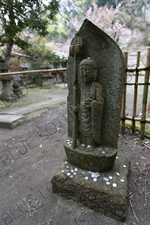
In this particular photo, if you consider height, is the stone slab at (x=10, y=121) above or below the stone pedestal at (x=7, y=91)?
below

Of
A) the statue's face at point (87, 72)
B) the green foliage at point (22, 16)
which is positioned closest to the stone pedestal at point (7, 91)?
the green foliage at point (22, 16)

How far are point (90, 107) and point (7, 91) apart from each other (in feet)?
15.8

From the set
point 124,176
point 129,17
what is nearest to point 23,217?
point 124,176

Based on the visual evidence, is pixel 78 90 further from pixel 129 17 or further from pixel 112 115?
pixel 129 17

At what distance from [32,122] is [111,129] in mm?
2305

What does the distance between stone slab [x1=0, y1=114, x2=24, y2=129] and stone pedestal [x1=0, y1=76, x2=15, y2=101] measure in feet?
7.15

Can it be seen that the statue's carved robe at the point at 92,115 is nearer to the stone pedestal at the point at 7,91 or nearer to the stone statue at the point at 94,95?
the stone statue at the point at 94,95

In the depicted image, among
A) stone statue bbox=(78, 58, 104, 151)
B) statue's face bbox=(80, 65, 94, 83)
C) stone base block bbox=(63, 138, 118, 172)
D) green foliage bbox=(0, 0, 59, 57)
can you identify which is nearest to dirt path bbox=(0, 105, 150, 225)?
stone base block bbox=(63, 138, 118, 172)

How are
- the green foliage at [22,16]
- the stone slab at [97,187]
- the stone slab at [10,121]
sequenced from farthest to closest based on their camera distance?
1. the green foliage at [22,16]
2. the stone slab at [10,121]
3. the stone slab at [97,187]

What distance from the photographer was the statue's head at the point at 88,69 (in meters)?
1.36

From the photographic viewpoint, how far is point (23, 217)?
1.39 m

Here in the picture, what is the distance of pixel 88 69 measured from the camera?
53.6 inches

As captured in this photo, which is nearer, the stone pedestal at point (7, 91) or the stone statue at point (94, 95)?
the stone statue at point (94, 95)

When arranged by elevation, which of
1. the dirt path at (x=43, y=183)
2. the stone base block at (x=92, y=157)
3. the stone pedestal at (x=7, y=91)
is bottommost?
the dirt path at (x=43, y=183)
